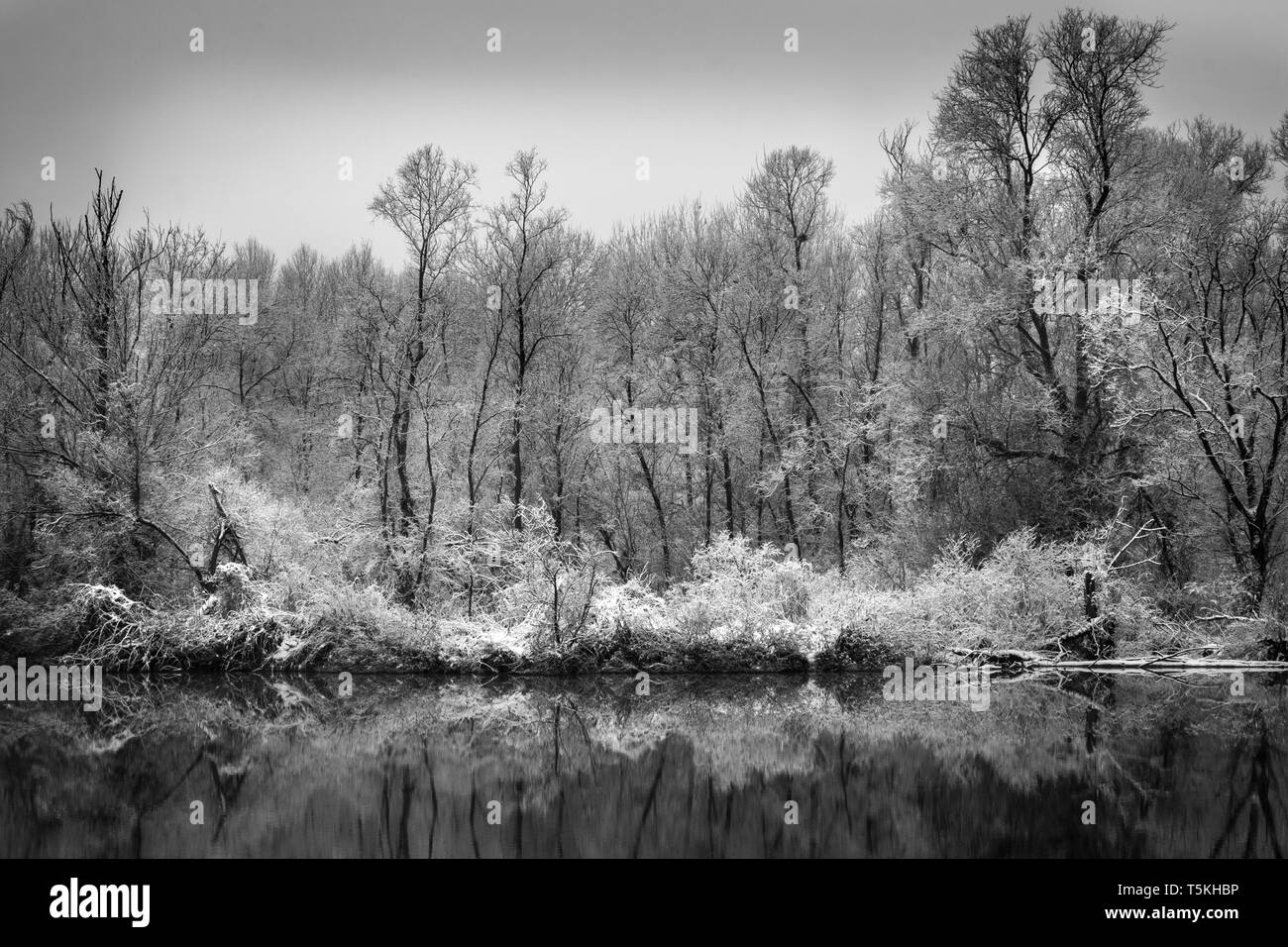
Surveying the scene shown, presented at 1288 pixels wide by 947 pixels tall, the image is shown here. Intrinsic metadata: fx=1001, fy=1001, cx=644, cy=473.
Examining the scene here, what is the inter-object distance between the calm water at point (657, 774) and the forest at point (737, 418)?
7.10 ft

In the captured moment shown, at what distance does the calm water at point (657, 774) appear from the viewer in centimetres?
821

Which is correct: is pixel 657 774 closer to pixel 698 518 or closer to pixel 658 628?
pixel 658 628

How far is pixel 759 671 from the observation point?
18.1m

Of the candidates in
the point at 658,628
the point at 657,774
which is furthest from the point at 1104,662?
the point at 657,774

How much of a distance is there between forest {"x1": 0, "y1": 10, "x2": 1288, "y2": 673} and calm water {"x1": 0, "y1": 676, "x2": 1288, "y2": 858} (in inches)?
85.2

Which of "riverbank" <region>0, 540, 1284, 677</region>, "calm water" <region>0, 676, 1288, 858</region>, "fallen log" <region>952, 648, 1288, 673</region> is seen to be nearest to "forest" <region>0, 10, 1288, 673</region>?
"riverbank" <region>0, 540, 1284, 677</region>

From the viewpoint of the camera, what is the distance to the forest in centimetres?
1820

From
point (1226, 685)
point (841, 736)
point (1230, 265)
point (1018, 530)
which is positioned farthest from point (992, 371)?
point (841, 736)

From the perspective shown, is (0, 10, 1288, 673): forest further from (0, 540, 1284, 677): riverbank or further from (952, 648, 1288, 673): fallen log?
(952, 648, 1288, 673): fallen log

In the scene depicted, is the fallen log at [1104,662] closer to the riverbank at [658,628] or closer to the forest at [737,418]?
the riverbank at [658,628]

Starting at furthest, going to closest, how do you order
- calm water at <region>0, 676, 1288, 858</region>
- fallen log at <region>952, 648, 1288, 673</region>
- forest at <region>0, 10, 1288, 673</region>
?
forest at <region>0, 10, 1288, 673</region>, fallen log at <region>952, 648, 1288, 673</region>, calm water at <region>0, 676, 1288, 858</region>

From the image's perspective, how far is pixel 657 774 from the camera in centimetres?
1062

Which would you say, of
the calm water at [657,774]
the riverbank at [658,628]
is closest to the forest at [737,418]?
the riverbank at [658,628]
